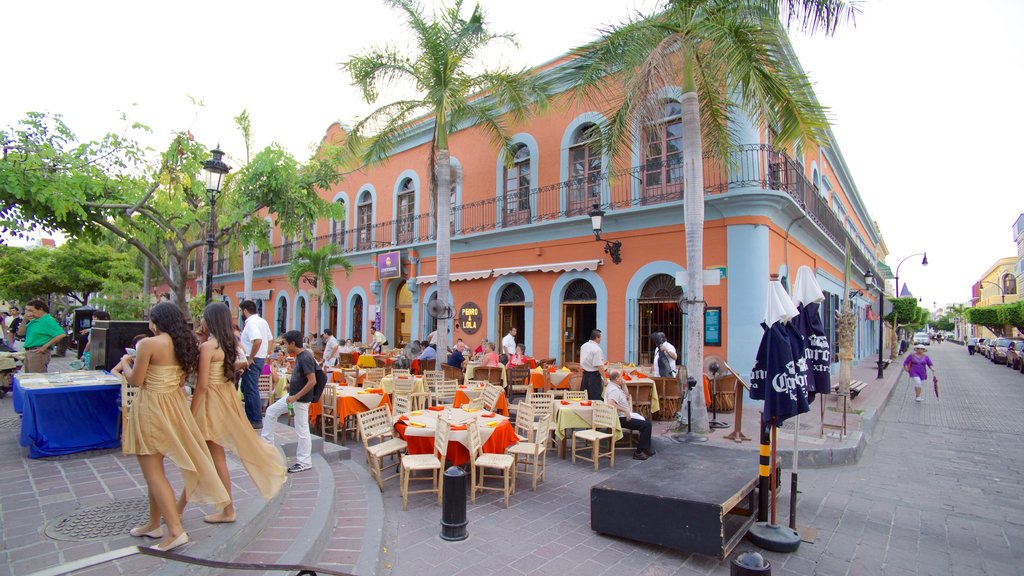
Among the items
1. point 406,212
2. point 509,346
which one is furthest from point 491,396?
point 406,212

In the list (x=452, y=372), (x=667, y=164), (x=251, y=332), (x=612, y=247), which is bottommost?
(x=452, y=372)

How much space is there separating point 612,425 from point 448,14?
9.62m

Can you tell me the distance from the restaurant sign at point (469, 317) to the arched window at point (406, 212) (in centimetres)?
360

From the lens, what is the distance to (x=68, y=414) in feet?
18.1

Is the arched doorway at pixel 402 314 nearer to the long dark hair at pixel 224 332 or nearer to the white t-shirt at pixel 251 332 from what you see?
the white t-shirt at pixel 251 332

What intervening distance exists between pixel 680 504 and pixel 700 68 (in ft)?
25.6

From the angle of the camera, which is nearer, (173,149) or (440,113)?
(173,149)

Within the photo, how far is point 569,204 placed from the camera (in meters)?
14.0

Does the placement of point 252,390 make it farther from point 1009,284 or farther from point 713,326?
point 1009,284

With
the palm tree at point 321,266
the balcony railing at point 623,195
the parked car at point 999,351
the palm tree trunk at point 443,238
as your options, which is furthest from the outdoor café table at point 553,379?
the parked car at point 999,351

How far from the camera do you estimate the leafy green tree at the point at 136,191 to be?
19.3 ft

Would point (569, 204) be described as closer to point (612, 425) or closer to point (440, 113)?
point (440, 113)

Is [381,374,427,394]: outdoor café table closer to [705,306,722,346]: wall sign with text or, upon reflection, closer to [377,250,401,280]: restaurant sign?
[705,306,722,346]: wall sign with text

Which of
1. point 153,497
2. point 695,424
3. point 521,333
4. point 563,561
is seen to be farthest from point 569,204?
point 153,497
